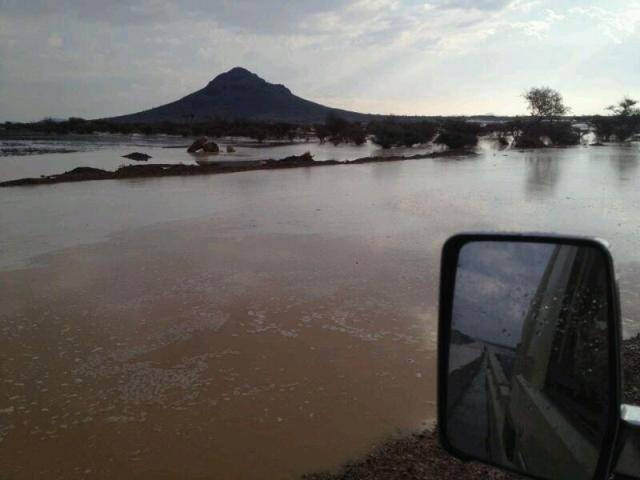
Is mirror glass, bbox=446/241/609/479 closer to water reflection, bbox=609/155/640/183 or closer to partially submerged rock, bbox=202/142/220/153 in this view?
water reflection, bbox=609/155/640/183

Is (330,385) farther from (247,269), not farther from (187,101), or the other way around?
(187,101)

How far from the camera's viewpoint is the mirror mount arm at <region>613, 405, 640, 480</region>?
1.17m

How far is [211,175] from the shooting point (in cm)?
2356

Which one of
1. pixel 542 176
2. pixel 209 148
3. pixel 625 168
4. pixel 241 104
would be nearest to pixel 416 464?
pixel 542 176

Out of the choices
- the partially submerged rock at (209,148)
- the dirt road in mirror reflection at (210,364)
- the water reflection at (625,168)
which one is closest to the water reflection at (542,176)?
the water reflection at (625,168)

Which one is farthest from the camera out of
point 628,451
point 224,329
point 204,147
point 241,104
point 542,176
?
point 241,104

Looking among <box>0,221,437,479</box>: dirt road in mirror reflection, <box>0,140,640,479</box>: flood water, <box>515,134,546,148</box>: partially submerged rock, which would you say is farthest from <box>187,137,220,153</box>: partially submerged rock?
<box>0,221,437,479</box>: dirt road in mirror reflection

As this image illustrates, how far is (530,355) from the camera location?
140cm

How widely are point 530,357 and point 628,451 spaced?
30 centimetres

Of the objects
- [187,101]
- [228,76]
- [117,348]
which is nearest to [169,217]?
[117,348]

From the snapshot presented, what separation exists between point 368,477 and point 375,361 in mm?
1841

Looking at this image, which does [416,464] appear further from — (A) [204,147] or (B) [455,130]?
(B) [455,130]

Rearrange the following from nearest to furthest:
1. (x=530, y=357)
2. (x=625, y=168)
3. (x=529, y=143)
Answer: (x=530, y=357) → (x=625, y=168) → (x=529, y=143)

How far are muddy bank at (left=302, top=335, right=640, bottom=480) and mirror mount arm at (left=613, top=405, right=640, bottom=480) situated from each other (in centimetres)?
192
